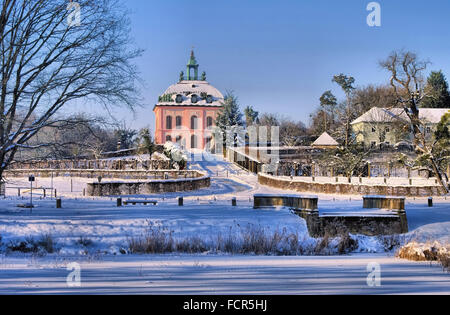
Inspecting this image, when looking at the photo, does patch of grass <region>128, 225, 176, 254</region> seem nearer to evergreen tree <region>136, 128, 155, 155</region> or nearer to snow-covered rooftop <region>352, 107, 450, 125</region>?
evergreen tree <region>136, 128, 155, 155</region>

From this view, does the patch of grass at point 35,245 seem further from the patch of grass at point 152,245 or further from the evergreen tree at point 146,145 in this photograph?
the evergreen tree at point 146,145

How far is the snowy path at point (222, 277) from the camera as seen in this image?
7.91 meters

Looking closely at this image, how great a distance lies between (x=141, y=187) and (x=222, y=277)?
2718 cm

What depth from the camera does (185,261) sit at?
1146 cm

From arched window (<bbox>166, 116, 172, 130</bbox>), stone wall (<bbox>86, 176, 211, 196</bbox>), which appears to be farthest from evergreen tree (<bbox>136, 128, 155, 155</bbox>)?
stone wall (<bbox>86, 176, 211, 196</bbox>)

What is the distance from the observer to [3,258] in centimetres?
1221

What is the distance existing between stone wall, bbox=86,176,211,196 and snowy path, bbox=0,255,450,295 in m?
22.2

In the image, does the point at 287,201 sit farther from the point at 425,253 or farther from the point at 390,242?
the point at 425,253

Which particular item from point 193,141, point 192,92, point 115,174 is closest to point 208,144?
point 193,141

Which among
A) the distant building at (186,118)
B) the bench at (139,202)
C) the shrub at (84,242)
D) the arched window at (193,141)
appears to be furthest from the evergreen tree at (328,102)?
the shrub at (84,242)

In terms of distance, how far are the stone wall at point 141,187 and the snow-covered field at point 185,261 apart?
10130 mm

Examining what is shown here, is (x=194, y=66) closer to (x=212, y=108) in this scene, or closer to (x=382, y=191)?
(x=212, y=108)
